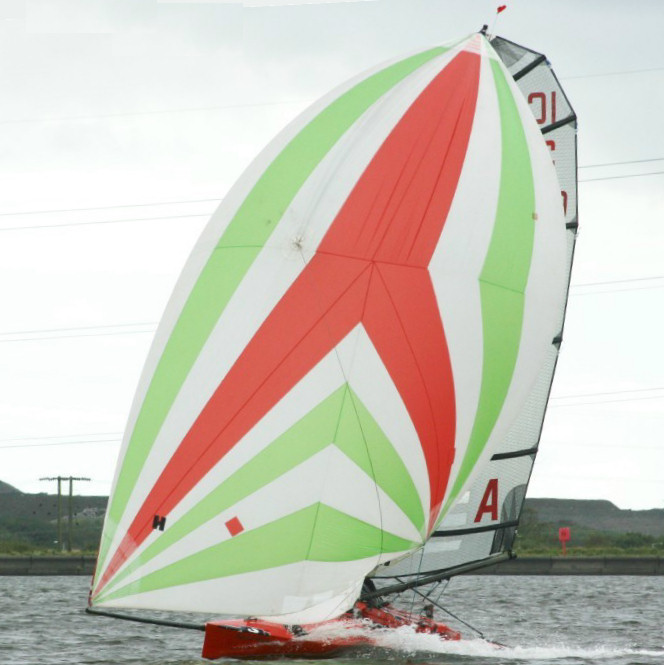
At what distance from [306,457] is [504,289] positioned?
8.60ft

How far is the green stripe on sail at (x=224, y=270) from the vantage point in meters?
12.8

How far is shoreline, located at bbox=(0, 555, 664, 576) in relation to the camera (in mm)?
48281

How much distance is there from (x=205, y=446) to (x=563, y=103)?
23.3ft

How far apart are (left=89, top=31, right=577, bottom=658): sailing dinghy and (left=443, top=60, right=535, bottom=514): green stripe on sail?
0.02 meters

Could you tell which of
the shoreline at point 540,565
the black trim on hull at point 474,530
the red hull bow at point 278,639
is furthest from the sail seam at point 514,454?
the shoreline at point 540,565

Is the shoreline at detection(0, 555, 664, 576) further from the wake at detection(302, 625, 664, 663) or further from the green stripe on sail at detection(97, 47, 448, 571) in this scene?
the green stripe on sail at detection(97, 47, 448, 571)

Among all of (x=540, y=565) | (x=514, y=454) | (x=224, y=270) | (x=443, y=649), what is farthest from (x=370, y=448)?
(x=540, y=565)

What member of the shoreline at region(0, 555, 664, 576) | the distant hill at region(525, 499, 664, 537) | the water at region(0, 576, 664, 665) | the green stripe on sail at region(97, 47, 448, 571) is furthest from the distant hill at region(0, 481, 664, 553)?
the green stripe on sail at region(97, 47, 448, 571)

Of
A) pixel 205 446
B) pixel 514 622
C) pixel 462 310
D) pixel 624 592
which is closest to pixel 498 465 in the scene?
pixel 462 310

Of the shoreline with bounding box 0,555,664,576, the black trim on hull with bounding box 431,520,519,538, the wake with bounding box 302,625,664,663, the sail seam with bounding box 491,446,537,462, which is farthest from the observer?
the shoreline with bounding box 0,555,664,576

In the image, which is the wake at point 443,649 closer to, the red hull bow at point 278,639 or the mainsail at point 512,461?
the red hull bow at point 278,639

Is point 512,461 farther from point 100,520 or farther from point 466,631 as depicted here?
point 100,520

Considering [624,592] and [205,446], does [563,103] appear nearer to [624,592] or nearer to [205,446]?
[205,446]

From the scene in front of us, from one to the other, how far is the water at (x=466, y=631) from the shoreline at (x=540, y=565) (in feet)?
42.8
